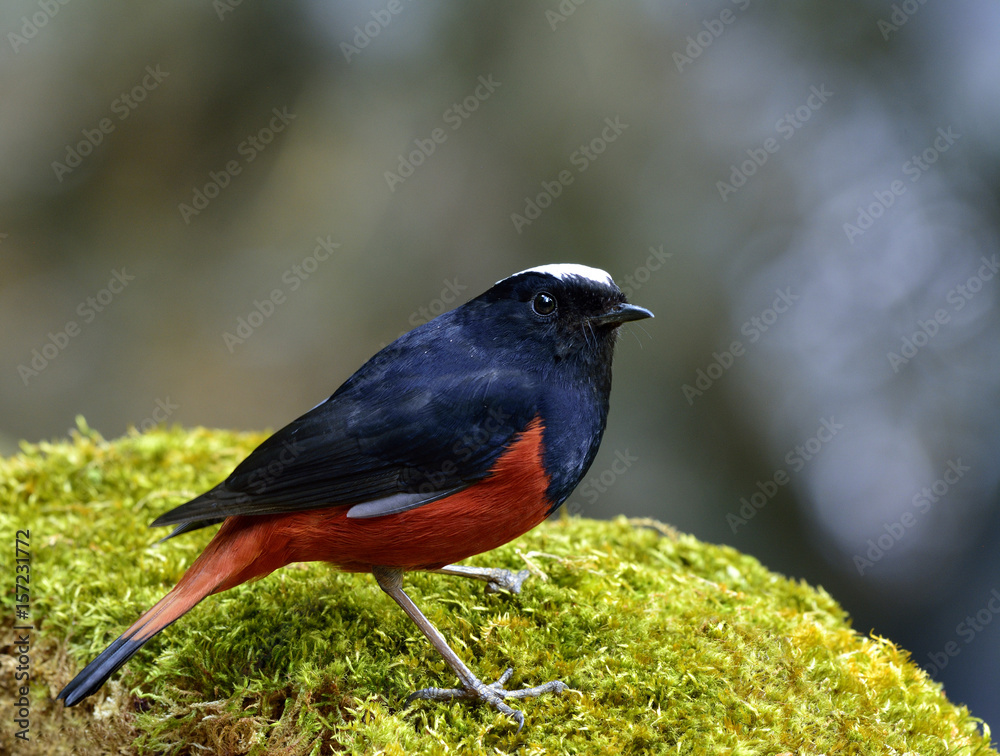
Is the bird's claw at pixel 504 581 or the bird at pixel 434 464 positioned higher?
the bird at pixel 434 464

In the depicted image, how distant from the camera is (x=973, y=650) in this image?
20.1 feet

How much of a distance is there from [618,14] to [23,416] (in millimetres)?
7709

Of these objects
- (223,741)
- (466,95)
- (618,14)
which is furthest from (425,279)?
(223,741)

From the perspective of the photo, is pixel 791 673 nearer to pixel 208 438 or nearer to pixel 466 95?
pixel 208 438
